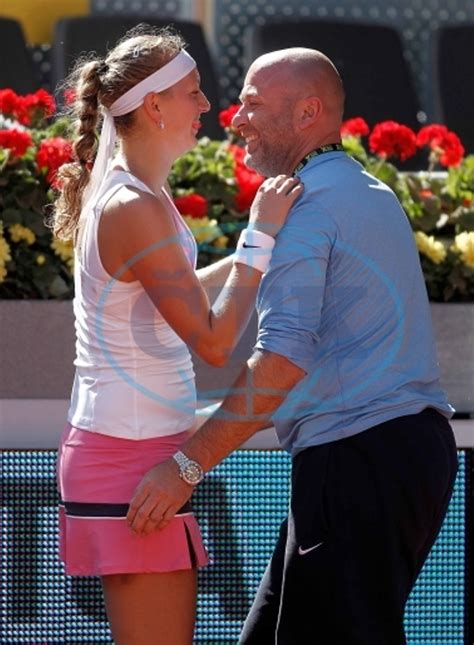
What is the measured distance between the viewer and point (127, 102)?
2.37m

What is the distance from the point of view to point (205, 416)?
8.13ft

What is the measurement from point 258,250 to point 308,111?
275 millimetres

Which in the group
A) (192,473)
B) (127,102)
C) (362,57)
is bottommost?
(362,57)

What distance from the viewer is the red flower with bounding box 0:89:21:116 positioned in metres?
4.21

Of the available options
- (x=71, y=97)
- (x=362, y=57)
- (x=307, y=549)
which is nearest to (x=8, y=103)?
(x=71, y=97)

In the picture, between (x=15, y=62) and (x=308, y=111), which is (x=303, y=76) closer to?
(x=308, y=111)

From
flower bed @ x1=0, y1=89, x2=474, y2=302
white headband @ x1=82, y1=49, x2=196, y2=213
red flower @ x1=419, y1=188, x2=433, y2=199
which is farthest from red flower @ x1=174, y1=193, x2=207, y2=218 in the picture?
white headband @ x1=82, y1=49, x2=196, y2=213

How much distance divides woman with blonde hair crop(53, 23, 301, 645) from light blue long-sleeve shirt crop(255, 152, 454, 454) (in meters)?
0.06

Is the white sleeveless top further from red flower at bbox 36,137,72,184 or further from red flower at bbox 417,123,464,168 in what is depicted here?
red flower at bbox 417,123,464,168

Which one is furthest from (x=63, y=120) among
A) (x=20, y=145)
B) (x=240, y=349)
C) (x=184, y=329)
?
(x=184, y=329)

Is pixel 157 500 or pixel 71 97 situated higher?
pixel 71 97

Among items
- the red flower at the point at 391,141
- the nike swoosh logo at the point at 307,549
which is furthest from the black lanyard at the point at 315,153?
the red flower at the point at 391,141

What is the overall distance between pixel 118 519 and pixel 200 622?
2.32 ft

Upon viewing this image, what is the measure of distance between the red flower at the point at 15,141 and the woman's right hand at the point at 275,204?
1.72 meters
